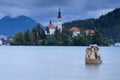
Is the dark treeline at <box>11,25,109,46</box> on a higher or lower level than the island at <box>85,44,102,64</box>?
higher

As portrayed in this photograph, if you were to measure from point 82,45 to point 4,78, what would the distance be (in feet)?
491

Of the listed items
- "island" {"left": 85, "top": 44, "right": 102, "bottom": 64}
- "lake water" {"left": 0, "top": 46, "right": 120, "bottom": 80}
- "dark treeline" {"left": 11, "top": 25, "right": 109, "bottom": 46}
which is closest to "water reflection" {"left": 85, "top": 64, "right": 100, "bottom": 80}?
→ "lake water" {"left": 0, "top": 46, "right": 120, "bottom": 80}

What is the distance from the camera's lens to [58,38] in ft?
601

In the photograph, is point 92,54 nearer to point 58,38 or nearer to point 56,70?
point 56,70

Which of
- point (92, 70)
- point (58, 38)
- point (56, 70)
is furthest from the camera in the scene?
point (58, 38)

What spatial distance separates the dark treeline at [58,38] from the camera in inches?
7126

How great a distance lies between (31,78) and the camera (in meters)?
37.2

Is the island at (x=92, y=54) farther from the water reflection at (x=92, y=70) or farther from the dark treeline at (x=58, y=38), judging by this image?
the dark treeline at (x=58, y=38)

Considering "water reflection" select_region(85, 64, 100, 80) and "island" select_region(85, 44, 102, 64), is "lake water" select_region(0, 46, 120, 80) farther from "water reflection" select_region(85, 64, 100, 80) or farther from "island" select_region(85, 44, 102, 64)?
"island" select_region(85, 44, 102, 64)

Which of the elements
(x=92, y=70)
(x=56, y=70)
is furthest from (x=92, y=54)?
(x=56, y=70)

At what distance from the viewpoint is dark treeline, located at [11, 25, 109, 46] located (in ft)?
594

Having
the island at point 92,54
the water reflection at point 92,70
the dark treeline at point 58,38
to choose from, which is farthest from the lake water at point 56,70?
the dark treeline at point 58,38

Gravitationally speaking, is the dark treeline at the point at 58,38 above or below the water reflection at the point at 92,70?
above

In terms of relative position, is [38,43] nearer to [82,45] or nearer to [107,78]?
[82,45]
